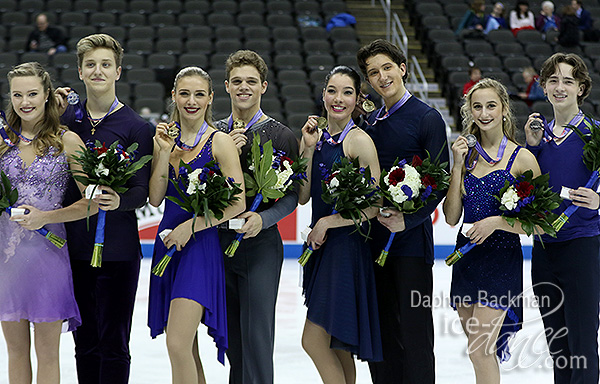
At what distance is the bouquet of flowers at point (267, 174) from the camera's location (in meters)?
3.26

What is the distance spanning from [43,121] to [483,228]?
219 centimetres

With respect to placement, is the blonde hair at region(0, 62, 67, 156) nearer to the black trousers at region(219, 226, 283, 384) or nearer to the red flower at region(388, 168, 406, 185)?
the black trousers at region(219, 226, 283, 384)

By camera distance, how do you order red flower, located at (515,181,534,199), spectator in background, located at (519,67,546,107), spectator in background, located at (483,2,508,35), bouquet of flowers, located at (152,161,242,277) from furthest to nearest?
spectator in background, located at (483,2,508,35), spectator in background, located at (519,67,546,107), red flower, located at (515,181,534,199), bouquet of flowers, located at (152,161,242,277)

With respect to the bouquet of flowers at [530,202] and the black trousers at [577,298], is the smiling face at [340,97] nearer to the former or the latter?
the bouquet of flowers at [530,202]

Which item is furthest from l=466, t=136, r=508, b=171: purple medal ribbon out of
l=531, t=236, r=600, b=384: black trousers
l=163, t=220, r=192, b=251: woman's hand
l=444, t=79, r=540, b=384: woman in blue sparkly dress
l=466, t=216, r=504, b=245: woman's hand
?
l=163, t=220, r=192, b=251: woman's hand

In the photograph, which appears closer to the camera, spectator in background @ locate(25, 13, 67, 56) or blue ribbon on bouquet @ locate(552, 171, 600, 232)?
blue ribbon on bouquet @ locate(552, 171, 600, 232)

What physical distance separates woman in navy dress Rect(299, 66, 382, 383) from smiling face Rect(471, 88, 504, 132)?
561 millimetres

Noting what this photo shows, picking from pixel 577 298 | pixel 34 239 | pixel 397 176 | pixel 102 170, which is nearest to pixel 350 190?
pixel 397 176

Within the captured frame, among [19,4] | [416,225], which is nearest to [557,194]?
[416,225]

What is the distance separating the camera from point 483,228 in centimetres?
329

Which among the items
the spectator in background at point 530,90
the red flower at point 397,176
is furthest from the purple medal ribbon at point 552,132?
the spectator in background at point 530,90

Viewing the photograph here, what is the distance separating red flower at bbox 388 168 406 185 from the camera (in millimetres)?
3225

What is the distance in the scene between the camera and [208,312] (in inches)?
127

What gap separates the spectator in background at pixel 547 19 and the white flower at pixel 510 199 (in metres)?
10.6
